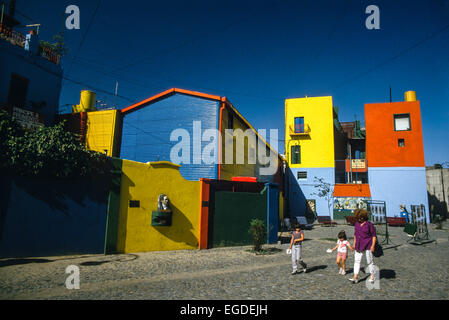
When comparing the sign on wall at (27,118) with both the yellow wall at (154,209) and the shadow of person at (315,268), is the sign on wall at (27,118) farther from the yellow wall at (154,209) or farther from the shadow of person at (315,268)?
the shadow of person at (315,268)

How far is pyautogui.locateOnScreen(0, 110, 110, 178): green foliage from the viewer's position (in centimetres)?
802

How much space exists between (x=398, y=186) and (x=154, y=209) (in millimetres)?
26937

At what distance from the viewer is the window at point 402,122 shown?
29.0 meters

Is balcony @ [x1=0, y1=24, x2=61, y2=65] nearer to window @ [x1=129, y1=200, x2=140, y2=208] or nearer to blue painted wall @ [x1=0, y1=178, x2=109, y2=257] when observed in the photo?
blue painted wall @ [x1=0, y1=178, x2=109, y2=257]

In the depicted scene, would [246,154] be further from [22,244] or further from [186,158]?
[22,244]

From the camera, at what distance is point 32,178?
848 cm

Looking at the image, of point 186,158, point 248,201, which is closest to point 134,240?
point 248,201

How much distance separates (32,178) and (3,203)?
98cm

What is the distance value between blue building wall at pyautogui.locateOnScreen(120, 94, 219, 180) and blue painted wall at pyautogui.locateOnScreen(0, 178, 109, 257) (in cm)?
789

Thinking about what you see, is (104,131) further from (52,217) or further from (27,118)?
(52,217)

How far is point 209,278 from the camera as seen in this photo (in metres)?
7.26

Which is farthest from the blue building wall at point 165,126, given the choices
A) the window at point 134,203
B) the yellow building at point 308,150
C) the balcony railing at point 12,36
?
the yellow building at point 308,150

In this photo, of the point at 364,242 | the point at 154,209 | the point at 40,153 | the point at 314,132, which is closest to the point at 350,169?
the point at 314,132
